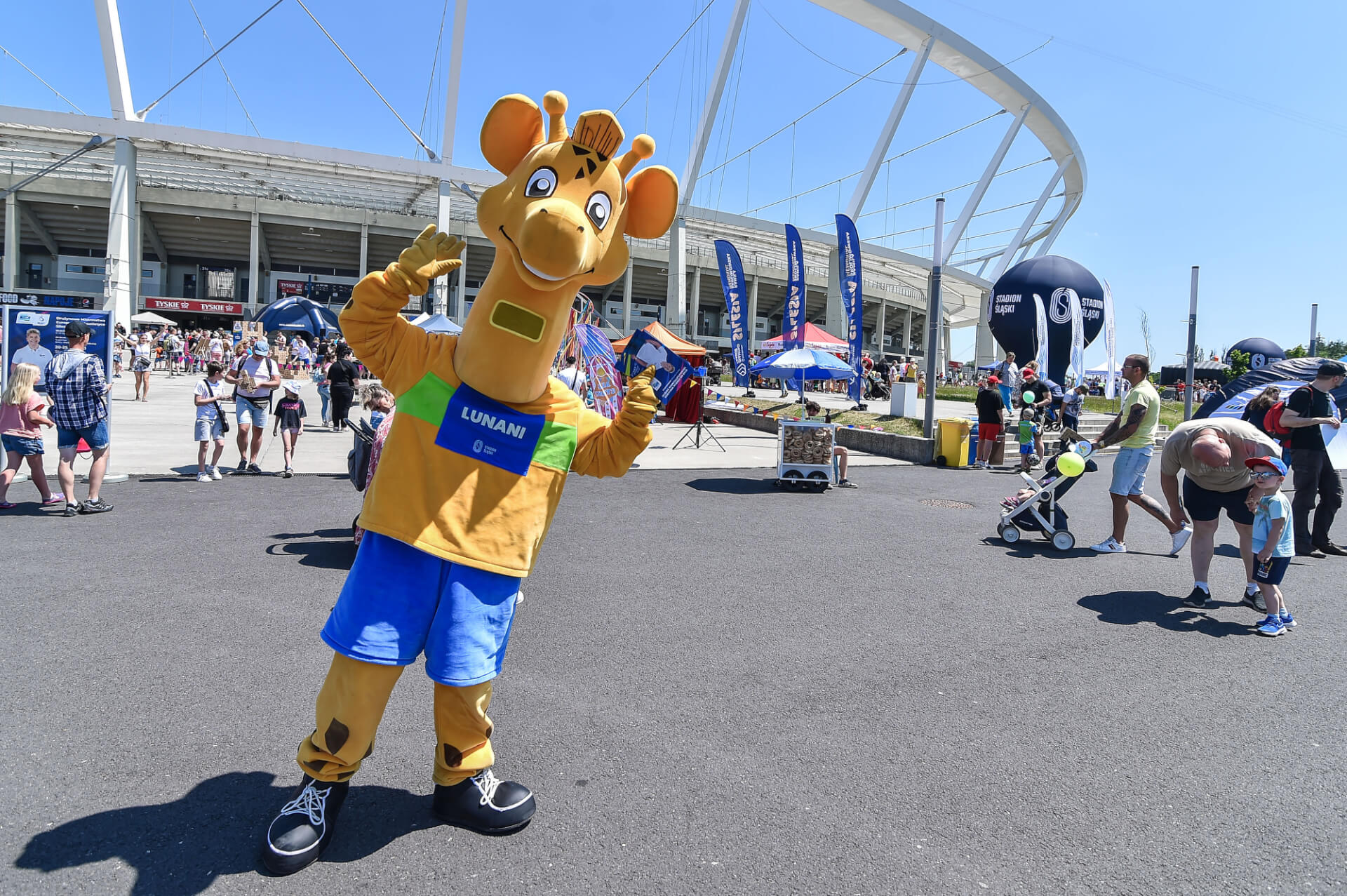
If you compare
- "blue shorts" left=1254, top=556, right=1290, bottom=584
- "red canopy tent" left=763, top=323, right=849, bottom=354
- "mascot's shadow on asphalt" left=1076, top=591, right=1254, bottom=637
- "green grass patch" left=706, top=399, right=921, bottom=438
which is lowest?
"mascot's shadow on asphalt" left=1076, top=591, right=1254, bottom=637

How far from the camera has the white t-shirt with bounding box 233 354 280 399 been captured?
352 inches

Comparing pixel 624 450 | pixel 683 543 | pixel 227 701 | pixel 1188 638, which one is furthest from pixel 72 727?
pixel 1188 638

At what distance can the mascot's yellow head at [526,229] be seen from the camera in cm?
249

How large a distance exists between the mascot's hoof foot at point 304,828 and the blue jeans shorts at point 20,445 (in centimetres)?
610

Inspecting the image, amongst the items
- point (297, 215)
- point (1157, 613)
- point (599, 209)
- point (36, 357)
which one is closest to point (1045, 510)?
point (1157, 613)

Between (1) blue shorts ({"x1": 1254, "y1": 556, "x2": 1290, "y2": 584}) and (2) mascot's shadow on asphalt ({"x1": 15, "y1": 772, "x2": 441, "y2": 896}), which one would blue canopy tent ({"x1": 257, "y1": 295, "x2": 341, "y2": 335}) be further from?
(1) blue shorts ({"x1": 1254, "y1": 556, "x2": 1290, "y2": 584})

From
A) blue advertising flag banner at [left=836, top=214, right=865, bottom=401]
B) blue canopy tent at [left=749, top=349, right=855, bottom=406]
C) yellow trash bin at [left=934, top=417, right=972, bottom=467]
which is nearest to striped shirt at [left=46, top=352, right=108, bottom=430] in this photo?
blue canopy tent at [left=749, top=349, right=855, bottom=406]

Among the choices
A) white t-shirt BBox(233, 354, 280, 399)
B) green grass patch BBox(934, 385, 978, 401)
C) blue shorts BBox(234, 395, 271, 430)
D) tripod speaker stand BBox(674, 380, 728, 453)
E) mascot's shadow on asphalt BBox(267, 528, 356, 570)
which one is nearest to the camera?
mascot's shadow on asphalt BBox(267, 528, 356, 570)

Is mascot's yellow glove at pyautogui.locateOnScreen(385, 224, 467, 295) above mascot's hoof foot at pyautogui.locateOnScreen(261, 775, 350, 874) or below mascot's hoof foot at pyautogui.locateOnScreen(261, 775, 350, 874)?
above

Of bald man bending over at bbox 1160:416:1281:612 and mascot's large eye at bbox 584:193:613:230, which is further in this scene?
bald man bending over at bbox 1160:416:1281:612

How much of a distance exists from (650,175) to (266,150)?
29.9m

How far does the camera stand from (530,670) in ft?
13.3

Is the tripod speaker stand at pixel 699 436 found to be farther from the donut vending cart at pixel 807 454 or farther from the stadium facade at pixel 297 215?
A: the stadium facade at pixel 297 215

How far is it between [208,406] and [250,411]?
1.97 feet
